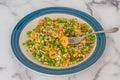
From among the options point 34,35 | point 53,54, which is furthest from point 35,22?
point 53,54

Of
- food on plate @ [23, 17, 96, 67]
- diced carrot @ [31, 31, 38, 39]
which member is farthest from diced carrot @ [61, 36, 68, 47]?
diced carrot @ [31, 31, 38, 39]

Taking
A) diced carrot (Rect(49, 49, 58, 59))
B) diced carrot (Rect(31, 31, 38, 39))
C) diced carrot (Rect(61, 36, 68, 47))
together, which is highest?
diced carrot (Rect(31, 31, 38, 39))

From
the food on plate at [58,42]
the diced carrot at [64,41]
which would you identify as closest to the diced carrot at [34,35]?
the food on plate at [58,42]

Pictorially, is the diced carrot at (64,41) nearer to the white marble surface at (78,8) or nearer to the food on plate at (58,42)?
the food on plate at (58,42)

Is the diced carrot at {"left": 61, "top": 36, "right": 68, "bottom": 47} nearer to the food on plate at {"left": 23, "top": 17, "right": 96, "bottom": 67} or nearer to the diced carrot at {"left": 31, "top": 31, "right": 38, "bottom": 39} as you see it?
the food on plate at {"left": 23, "top": 17, "right": 96, "bottom": 67}

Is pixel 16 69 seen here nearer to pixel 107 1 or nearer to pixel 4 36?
pixel 4 36

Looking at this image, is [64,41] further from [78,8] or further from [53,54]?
[78,8]

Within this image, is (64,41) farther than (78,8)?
No
